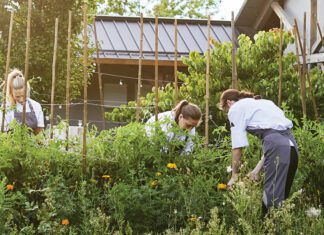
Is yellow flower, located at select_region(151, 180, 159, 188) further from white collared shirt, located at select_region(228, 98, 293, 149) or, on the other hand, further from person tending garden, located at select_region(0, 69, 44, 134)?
person tending garden, located at select_region(0, 69, 44, 134)

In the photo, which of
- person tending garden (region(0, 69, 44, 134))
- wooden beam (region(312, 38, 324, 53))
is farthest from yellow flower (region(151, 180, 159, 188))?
wooden beam (region(312, 38, 324, 53))

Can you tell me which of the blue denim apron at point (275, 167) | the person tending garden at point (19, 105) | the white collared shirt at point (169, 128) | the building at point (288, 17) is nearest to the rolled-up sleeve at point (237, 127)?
the blue denim apron at point (275, 167)

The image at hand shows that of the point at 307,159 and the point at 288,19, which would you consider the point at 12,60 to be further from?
the point at 307,159

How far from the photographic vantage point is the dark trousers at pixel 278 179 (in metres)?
5.14

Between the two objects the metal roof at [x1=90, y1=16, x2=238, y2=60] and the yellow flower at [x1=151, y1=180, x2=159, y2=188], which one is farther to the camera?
the metal roof at [x1=90, y1=16, x2=238, y2=60]

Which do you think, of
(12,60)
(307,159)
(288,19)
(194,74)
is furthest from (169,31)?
(307,159)

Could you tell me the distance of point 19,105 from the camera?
613 centimetres

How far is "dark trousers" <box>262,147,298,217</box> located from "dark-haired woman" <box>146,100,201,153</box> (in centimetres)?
84

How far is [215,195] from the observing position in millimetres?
5445

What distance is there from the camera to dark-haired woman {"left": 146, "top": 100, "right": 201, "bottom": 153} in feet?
18.9

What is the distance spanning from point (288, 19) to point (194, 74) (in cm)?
521

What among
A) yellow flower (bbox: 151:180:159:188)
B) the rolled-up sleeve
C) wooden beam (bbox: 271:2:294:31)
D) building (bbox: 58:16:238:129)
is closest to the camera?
the rolled-up sleeve

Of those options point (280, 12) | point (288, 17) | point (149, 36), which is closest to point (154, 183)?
point (280, 12)

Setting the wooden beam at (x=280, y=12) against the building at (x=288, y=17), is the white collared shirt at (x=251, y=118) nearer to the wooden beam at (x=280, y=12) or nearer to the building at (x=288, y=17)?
the building at (x=288, y=17)
